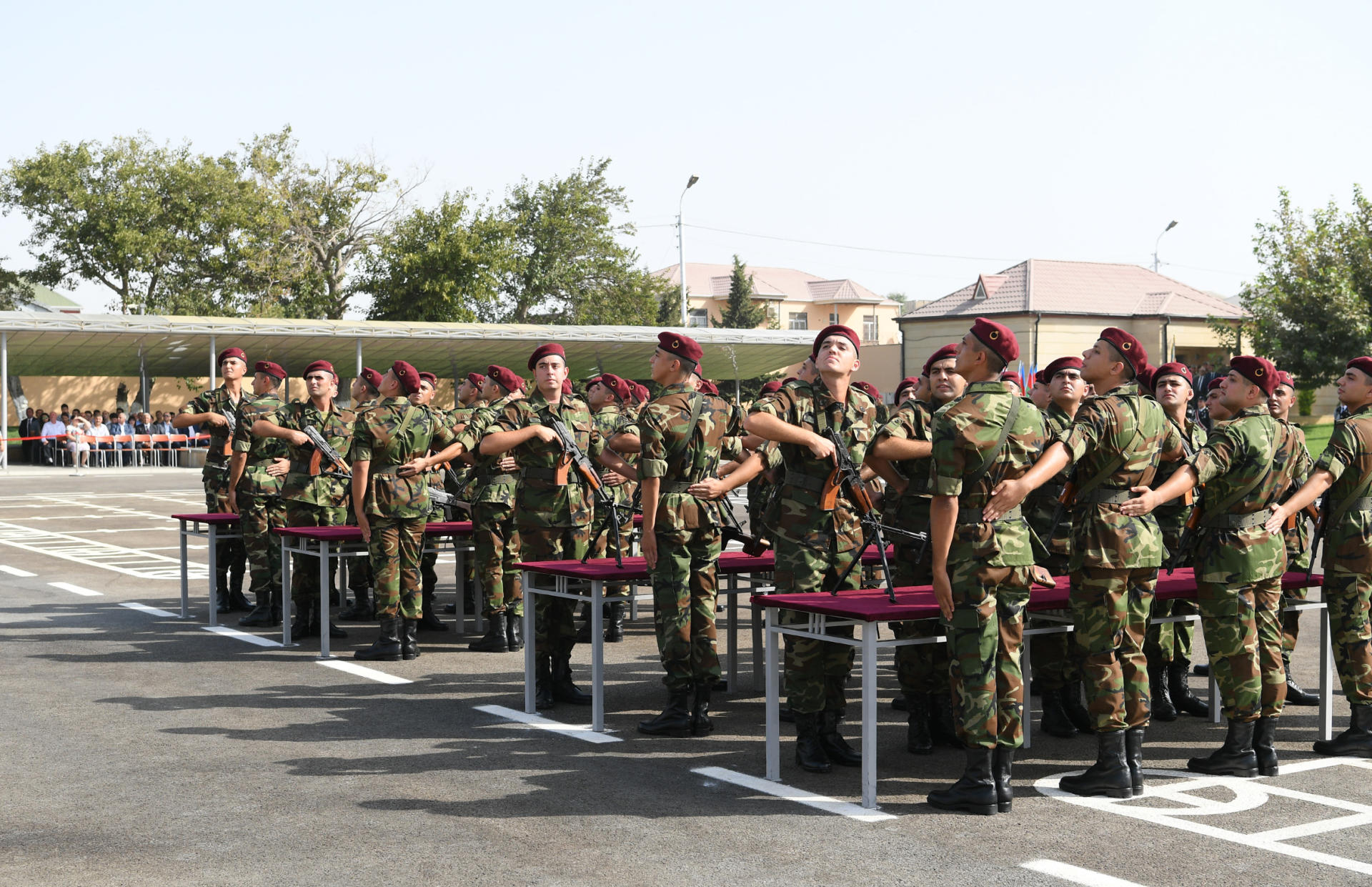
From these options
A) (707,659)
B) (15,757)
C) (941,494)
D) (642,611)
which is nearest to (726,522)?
(707,659)

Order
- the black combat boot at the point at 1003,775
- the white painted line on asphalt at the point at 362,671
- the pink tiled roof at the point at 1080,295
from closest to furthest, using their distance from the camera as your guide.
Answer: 1. the black combat boot at the point at 1003,775
2. the white painted line on asphalt at the point at 362,671
3. the pink tiled roof at the point at 1080,295

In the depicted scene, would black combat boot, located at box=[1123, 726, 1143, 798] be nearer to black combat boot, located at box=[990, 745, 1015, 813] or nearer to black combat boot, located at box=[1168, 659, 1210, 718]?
black combat boot, located at box=[990, 745, 1015, 813]

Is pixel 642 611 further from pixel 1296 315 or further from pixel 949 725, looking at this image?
pixel 1296 315

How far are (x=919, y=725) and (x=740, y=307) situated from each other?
85.3 metres

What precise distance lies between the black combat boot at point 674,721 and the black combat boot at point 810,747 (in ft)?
3.13

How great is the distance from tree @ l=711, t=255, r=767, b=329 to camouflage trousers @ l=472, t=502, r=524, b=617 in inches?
3188

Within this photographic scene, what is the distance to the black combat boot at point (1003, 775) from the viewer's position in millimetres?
6012

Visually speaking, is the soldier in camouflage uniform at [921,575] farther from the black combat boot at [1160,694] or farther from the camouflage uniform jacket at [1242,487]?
the black combat boot at [1160,694]

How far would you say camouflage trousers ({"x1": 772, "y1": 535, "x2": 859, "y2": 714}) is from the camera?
6.75 m

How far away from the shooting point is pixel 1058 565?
8141 mm

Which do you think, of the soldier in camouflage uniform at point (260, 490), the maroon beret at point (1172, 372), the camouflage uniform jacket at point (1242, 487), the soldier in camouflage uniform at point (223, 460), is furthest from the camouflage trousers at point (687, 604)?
the soldier in camouflage uniform at point (223, 460)

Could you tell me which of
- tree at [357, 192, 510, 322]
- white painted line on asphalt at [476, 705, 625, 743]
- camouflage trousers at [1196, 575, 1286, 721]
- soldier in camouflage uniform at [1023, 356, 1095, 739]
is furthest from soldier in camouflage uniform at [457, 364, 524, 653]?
tree at [357, 192, 510, 322]

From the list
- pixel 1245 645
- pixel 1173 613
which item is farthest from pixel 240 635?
pixel 1245 645

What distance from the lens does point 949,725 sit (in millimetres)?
7398
